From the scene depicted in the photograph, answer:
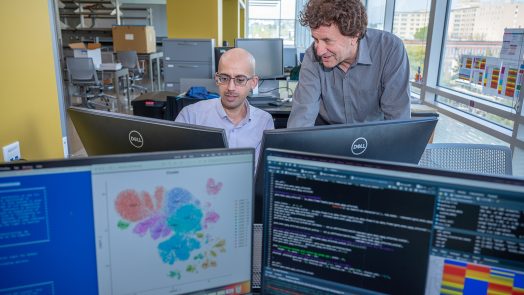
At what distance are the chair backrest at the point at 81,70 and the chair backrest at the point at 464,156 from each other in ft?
21.5

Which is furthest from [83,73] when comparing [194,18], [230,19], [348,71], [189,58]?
[348,71]

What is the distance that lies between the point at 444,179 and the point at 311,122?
36.9 inches

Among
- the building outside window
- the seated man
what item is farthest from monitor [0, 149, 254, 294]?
the building outside window

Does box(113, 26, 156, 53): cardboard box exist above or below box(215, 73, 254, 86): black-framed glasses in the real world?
above

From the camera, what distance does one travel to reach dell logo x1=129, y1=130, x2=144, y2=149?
101 centimetres

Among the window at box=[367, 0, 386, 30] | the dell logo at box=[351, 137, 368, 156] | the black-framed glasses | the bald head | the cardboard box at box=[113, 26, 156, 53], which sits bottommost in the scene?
the dell logo at box=[351, 137, 368, 156]

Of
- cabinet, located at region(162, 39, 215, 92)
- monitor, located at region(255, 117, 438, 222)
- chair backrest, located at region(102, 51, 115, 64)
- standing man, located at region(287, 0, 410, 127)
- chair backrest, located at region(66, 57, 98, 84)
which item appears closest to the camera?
monitor, located at region(255, 117, 438, 222)

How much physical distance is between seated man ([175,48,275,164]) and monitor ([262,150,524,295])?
921 millimetres

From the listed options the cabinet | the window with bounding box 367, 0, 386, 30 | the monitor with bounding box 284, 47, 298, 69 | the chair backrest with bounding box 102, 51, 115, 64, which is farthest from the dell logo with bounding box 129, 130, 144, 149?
the chair backrest with bounding box 102, 51, 115, 64

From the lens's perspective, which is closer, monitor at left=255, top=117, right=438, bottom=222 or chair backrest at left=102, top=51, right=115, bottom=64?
monitor at left=255, top=117, right=438, bottom=222

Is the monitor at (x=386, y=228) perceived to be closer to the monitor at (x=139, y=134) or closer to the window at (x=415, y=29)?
the monitor at (x=139, y=134)

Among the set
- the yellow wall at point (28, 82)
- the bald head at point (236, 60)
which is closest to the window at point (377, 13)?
A: the bald head at point (236, 60)

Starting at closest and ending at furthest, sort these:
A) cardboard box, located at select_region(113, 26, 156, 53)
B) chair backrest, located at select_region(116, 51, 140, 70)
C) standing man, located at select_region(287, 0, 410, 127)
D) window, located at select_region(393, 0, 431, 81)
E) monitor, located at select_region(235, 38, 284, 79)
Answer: standing man, located at select_region(287, 0, 410, 127) → monitor, located at select_region(235, 38, 284, 79) → window, located at select_region(393, 0, 431, 81) → chair backrest, located at select_region(116, 51, 140, 70) → cardboard box, located at select_region(113, 26, 156, 53)

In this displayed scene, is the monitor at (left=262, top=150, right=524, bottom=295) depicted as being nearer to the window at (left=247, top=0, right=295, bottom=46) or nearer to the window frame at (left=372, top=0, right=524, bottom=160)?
the window frame at (left=372, top=0, right=524, bottom=160)
